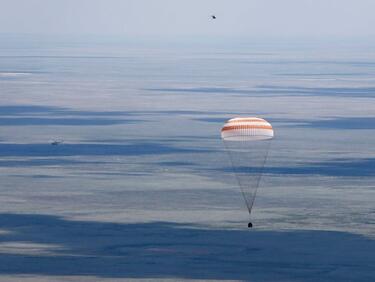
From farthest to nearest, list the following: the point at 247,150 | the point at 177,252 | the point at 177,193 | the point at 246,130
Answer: the point at 247,150 → the point at 177,193 → the point at 177,252 → the point at 246,130

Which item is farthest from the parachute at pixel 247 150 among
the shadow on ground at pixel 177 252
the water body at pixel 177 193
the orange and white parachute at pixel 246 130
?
the shadow on ground at pixel 177 252

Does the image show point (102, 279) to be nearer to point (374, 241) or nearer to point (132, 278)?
point (132, 278)

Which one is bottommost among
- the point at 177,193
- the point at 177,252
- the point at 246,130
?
the point at 177,252

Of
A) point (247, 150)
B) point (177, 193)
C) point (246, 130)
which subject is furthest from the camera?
point (247, 150)

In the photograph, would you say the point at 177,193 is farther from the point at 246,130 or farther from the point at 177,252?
the point at 246,130

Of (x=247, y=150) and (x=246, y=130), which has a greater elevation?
(x=247, y=150)

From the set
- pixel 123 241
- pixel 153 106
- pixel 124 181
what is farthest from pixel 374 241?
pixel 153 106

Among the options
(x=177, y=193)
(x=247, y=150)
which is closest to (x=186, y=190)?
(x=177, y=193)
